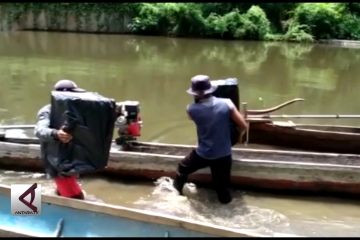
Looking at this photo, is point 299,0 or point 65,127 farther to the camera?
point 65,127

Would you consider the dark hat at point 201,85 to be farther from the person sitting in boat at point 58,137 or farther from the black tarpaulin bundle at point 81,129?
the person sitting in boat at point 58,137

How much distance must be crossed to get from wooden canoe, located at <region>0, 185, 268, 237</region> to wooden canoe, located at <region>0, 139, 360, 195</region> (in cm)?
164

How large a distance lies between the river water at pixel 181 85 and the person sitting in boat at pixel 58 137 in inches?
36.7

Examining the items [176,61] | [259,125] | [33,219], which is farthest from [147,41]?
[33,219]

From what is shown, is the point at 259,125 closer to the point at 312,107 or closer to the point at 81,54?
the point at 312,107

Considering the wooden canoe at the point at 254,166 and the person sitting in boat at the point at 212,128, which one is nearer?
the person sitting in boat at the point at 212,128

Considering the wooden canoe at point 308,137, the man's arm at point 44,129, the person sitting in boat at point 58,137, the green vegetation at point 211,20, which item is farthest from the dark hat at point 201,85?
the green vegetation at point 211,20

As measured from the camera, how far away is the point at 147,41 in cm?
2353

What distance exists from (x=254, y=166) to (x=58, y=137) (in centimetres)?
229

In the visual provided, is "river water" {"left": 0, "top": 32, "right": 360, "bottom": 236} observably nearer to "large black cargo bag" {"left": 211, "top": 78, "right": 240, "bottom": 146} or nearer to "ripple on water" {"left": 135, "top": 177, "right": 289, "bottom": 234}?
"ripple on water" {"left": 135, "top": 177, "right": 289, "bottom": 234}

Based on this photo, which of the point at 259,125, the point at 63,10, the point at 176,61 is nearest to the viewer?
the point at 259,125

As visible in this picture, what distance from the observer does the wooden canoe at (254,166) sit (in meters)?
5.63

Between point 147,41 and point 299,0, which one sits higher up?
point 299,0

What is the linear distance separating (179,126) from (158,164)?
10.8 ft
